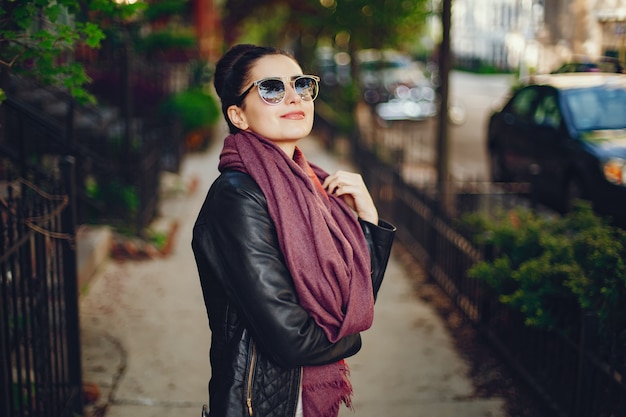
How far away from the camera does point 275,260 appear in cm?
223

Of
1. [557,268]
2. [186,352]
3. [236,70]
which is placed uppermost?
[236,70]

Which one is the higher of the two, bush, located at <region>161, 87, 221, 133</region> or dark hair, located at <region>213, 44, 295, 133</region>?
dark hair, located at <region>213, 44, 295, 133</region>

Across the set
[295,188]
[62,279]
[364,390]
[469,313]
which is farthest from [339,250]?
[469,313]

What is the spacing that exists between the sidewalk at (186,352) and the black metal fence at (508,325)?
287mm

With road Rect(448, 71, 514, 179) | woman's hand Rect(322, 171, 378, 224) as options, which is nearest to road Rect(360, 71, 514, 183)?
road Rect(448, 71, 514, 179)

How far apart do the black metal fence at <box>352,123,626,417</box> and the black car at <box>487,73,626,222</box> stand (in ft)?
2.42

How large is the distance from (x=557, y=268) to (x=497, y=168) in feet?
22.5

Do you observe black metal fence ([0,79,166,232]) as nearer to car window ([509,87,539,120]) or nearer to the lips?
the lips

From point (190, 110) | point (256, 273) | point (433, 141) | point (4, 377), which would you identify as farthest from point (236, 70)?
point (433, 141)

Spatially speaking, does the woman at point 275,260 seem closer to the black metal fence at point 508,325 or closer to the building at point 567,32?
the black metal fence at point 508,325

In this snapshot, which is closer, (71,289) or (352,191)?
(352,191)

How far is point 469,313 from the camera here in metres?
5.67

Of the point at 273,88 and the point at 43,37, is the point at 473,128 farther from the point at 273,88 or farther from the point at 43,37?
the point at 273,88

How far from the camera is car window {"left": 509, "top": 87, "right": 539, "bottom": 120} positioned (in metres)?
9.53
